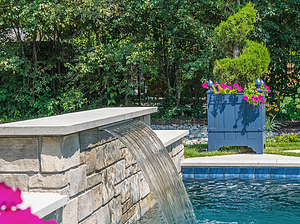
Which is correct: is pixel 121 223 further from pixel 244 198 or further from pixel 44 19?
pixel 44 19

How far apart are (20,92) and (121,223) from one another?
7720mm

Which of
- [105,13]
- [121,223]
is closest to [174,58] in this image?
[105,13]

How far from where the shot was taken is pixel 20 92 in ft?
32.7

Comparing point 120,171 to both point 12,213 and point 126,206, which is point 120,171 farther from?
point 12,213

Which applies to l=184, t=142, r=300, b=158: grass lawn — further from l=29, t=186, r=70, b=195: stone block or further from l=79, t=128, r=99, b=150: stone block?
l=29, t=186, r=70, b=195: stone block

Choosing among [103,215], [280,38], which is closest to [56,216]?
[103,215]

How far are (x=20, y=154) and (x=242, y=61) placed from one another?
462cm

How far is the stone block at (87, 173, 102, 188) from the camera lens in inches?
105

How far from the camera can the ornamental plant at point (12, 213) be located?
2.35ft

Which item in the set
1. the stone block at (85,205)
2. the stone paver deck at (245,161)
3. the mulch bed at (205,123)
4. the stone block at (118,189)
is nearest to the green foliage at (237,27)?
the stone paver deck at (245,161)

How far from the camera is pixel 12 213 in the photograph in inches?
29.2

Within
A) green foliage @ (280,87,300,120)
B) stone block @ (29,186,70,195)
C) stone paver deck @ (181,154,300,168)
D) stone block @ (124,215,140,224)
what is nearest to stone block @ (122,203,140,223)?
stone block @ (124,215,140,224)

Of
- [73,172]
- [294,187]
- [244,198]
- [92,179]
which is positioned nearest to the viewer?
[73,172]

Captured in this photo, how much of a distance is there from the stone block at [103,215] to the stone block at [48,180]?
0.59 metres
